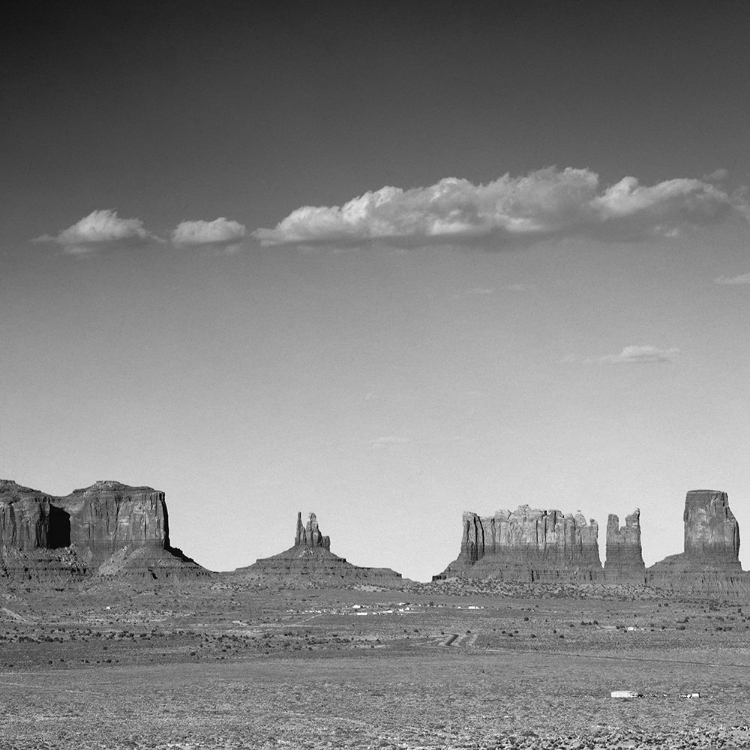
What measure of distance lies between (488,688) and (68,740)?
23.9 metres

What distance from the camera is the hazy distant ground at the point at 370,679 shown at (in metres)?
61.6

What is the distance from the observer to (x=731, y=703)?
7156 centimetres

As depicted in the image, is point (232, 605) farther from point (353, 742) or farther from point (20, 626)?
point (353, 742)

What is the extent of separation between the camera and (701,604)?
190 m

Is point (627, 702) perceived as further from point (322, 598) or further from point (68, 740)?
point (322, 598)

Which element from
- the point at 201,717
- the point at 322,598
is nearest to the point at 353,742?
the point at 201,717

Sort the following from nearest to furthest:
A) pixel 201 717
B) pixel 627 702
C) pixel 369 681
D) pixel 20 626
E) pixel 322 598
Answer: pixel 201 717 < pixel 627 702 < pixel 369 681 < pixel 20 626 < pixel 322 598

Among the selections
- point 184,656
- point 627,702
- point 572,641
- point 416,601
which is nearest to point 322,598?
point 416,601

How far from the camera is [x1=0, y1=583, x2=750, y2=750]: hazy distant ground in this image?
61641 millimetres

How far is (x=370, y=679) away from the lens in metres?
83.4

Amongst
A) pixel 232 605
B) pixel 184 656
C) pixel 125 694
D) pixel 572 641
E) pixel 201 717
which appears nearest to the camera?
pixel 201 717

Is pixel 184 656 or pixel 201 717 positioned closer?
pixel 201 717

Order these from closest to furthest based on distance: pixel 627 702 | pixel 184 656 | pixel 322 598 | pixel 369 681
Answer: pixel 627 702, pixel 369 681, pixel 184 656, pixel 322 598

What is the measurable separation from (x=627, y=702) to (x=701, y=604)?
400 ft
